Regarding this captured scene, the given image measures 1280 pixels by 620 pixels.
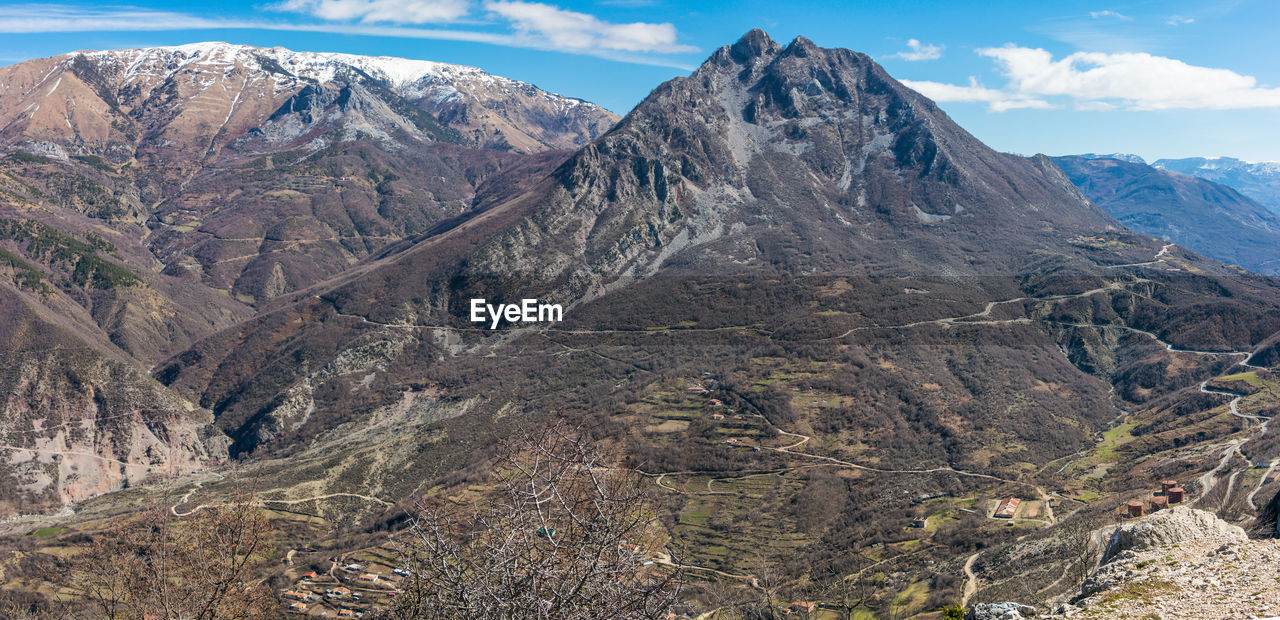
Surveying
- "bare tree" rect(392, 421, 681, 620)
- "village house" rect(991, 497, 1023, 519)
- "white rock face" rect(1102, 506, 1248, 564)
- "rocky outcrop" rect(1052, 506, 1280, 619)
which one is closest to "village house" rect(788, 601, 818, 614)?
"village house" rect(991, 497, 1023, 519)

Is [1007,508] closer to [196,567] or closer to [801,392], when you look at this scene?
[801,392]

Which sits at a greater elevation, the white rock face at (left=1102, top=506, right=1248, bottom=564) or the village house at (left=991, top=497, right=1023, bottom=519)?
the white rock face at (left=1102, top=506, right=1248, bottom=564)

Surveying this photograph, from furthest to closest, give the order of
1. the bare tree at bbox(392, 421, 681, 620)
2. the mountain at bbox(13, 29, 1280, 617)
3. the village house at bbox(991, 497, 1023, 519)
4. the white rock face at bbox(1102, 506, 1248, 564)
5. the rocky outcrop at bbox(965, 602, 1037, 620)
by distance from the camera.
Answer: the village house at bbox(991, 497, 1023, 519)
the mountain at bbox(13, 29, 1280, 617)
the white rock face at bbox(1102, 506, 1248, 564)
the rocky outcrop at bbox(965, 602, 1037, 620)
the bare tree at bbox(392, 421, 681, 620)

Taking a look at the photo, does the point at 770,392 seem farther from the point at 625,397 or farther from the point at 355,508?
the point at 355,508

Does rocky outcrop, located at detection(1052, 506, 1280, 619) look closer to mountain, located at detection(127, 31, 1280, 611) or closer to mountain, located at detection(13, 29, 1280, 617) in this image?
mountain, located at detection(13, 29, 1280, 617)

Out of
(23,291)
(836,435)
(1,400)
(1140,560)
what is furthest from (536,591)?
(23,291)

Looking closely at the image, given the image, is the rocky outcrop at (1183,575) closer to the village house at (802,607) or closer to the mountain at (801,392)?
the village house at (802,607)

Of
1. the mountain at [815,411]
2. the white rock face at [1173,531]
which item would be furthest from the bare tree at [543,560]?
the mountain at [815,411]

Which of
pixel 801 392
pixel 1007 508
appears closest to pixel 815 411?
pixel 801 392
